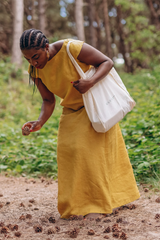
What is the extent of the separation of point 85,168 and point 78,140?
0.25 m

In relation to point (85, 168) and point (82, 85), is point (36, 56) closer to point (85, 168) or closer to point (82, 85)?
point (82, 85)

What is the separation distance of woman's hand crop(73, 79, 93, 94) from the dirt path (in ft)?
3.51

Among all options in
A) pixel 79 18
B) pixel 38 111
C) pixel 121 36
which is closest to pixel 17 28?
pixel 79 18

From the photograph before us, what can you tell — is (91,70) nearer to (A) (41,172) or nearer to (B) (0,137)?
(A) (41,172)

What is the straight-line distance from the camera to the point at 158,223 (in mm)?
2279

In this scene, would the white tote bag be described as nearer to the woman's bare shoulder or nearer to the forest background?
the woman's bare shoulder

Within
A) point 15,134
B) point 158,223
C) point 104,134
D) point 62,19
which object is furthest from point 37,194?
point 62,19

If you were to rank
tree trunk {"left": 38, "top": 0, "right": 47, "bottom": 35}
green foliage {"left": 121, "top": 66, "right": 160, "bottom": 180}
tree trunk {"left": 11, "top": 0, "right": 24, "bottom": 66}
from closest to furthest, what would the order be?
green foliage {"left": 121, "top": 66, "right": 160, "bottom": 180} < tree trunk {"left": 11, "top": 0, "right": 24, "bottom": 66} < tree trunk {"left": 38, "top": 0, "right": 47, "bottom": 35}

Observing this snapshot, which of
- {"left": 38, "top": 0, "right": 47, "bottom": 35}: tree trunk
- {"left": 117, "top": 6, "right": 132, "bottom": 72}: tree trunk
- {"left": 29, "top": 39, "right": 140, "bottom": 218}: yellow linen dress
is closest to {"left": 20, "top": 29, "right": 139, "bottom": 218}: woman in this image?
{"left": 29, "top": 39, "right": 140, "bottom": 218}: yellow linen dress

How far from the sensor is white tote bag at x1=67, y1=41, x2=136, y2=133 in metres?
2.32

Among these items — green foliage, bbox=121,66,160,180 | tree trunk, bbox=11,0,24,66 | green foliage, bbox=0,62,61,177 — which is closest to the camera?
green foliage, bbox=121,66,160,180

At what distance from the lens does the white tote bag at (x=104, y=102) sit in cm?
232

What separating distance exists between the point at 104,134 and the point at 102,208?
63cm

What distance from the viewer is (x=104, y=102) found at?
2.38 metres
